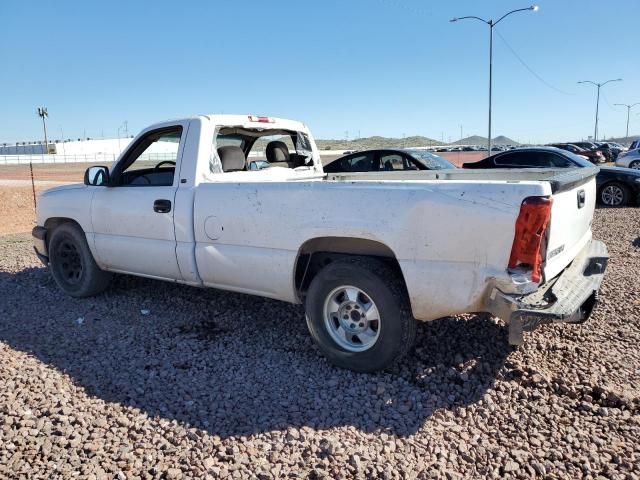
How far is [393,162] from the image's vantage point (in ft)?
41.9

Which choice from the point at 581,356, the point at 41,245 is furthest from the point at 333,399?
the point at 41,245

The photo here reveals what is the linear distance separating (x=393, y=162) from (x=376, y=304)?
9348 mm

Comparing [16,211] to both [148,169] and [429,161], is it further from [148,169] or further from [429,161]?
[148,169]

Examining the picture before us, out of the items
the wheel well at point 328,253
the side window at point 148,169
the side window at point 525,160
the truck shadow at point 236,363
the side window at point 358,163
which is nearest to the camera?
the truck shadow at point 236,363

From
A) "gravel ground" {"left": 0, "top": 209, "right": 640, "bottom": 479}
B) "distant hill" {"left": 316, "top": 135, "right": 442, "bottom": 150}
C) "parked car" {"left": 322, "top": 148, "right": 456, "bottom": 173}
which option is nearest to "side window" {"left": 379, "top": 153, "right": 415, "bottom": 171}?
"parked car" {"left": 322, "top": 148, "right": 456, "bottom": 173}

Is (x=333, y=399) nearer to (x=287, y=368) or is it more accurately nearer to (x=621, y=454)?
(x=287, y=368)

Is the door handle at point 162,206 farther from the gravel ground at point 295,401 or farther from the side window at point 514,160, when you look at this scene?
the side window at point 514,160

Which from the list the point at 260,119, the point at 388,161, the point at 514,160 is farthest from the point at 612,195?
the point at 260,119

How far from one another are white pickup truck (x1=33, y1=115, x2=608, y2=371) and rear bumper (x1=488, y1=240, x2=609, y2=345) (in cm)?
1

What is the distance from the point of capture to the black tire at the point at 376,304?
3.77m

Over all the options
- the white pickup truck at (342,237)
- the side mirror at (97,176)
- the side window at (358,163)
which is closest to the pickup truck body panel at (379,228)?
the white pickup truck at (342,237)

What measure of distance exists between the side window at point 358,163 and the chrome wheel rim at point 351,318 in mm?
9051

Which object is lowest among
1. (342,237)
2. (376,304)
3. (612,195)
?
(612,195)

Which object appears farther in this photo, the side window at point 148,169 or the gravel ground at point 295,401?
the side window at point 148,169
